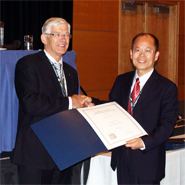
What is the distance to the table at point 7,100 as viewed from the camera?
262 cm

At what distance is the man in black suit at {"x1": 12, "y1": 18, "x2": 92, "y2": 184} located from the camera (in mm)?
2037

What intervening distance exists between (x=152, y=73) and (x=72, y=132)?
26.8 inches

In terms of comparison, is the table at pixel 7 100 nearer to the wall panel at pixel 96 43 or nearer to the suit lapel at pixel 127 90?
the suit lapel at pixel 127 90

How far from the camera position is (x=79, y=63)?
5.64 meters

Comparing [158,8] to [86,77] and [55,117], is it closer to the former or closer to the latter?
[86,77]

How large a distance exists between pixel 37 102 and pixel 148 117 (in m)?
0.78

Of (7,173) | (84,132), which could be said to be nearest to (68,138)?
(84,132)

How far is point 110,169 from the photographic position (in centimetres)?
221

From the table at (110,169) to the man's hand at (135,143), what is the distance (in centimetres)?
50

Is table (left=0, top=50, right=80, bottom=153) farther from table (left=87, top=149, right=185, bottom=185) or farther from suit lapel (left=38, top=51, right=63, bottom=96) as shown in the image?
table (left=87, top=149, right=185, bottom=185)

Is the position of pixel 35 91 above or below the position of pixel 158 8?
below

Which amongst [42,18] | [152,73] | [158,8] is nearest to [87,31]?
[42,18]

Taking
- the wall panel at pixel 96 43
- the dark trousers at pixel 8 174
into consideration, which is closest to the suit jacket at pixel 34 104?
the dark trousers at pixel 8 174

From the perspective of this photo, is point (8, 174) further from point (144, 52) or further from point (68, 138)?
point (144, 52)
